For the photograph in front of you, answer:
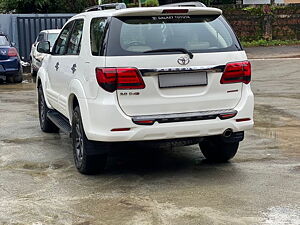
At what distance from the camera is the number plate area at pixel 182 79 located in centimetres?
564

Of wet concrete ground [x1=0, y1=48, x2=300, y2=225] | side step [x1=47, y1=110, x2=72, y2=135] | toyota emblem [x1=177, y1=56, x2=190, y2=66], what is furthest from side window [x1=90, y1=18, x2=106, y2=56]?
wet concrete ground [x1=0, y1=48, x2=300, y2=225]

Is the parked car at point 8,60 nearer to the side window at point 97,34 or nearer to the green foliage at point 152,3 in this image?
the green foliage at point 152,3

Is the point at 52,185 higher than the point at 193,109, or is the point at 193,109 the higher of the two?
the point at 193,109

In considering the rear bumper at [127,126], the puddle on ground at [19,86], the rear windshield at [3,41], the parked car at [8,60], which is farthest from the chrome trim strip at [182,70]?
the rear windshield at [3,41]

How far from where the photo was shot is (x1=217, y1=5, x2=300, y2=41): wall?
2850 cm

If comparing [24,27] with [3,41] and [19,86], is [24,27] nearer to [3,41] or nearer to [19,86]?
[3,41]

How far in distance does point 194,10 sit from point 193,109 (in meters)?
1.07

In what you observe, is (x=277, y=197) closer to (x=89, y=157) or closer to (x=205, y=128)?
(x=205, y=128)

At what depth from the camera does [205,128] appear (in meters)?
5.73

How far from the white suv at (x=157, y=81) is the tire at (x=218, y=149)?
6.7 inches

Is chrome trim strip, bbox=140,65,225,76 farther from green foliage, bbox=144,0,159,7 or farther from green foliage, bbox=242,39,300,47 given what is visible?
green foliage, bbox=242,39,300,47

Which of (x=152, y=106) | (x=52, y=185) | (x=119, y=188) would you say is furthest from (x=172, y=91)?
(x=52, y=185)

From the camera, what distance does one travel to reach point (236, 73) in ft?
19.4

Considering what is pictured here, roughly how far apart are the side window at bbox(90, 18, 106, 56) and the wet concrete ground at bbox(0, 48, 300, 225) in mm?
1359
